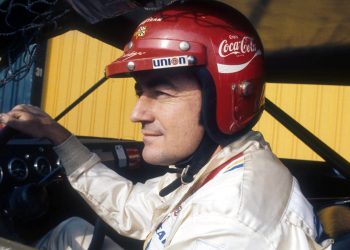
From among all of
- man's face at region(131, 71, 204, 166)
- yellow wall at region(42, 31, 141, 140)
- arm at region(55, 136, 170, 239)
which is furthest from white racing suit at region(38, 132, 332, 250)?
yellow wall at region(42, 31, 141, 140)

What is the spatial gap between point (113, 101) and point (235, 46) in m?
5.73

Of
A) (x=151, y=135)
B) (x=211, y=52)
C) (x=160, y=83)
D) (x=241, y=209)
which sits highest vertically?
(x=211, y=52)

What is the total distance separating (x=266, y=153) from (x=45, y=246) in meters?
1.36

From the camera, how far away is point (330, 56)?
A: 2293 millimetres

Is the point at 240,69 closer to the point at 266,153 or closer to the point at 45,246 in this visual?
the point at 266,153

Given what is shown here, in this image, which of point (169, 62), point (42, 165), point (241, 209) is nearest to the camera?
point (241, 209)

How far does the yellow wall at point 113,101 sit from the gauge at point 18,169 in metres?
3.93

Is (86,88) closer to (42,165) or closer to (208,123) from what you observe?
(42,165)

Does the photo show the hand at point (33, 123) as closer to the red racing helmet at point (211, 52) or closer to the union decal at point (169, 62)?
the red racing helmet at point (211, 52)

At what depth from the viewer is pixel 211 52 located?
5.04ft

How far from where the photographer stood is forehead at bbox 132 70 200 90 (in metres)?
1.54

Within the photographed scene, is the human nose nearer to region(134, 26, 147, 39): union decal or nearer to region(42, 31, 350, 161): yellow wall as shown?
region(134, 26, 147, 39): union decal

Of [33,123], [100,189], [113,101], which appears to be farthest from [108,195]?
[113,101]

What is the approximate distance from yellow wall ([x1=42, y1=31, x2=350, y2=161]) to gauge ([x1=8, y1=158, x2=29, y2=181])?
3.93 metres
